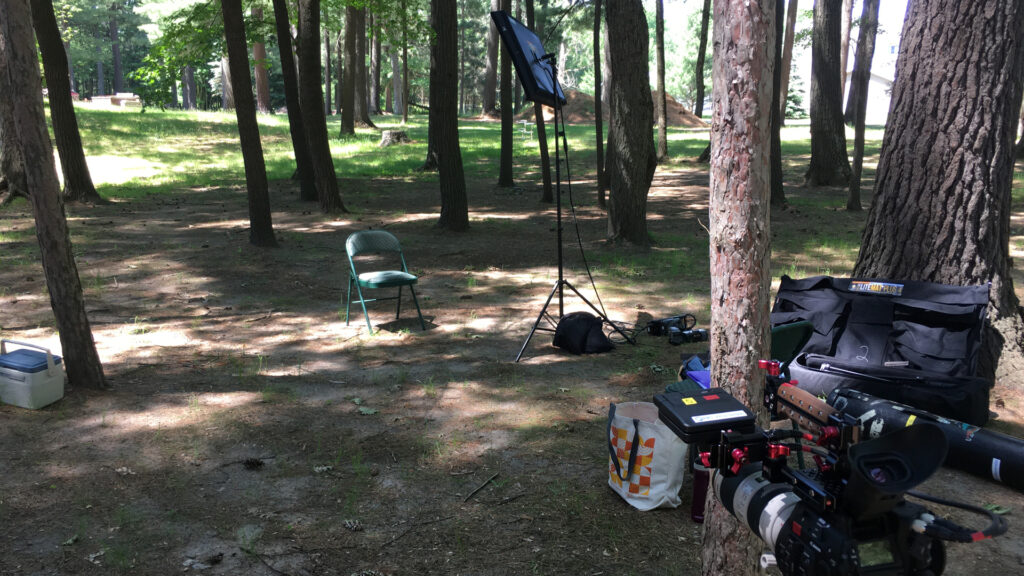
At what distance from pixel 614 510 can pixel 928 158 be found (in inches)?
125

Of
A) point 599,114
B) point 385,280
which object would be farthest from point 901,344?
point 599,114

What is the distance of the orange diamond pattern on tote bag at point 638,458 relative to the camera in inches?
139

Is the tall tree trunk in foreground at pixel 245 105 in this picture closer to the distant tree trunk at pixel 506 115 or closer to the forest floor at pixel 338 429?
the forest floor at pixel 338 429

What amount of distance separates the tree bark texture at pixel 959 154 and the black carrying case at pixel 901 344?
343mm

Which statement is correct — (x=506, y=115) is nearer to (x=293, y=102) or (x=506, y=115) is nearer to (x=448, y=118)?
(x=448, y=118)

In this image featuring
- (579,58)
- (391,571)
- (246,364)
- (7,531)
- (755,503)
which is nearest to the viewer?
(755,503)

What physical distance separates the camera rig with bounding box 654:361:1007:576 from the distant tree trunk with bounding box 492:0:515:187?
11.9 m

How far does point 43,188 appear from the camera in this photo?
4.57m

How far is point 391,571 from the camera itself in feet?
9.93

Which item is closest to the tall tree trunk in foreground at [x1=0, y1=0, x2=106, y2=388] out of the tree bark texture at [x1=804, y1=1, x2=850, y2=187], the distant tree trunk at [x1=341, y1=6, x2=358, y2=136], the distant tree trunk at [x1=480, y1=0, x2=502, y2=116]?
the tree bark texture at [x1=804, y1=1, x2=850, y2=187]

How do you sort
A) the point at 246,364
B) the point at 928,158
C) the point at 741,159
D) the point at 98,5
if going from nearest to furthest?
the point at 741,159 → the point at 928,158 → the point at 246,364 → the point at 98,5

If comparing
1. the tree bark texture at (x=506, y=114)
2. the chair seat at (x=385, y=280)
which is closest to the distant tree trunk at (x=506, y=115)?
the tree bark texture at (x=506, y=114)

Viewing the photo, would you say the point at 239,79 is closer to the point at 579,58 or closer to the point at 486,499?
the point at 486,499

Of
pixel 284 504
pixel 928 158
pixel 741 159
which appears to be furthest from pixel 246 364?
pixel 928 158
